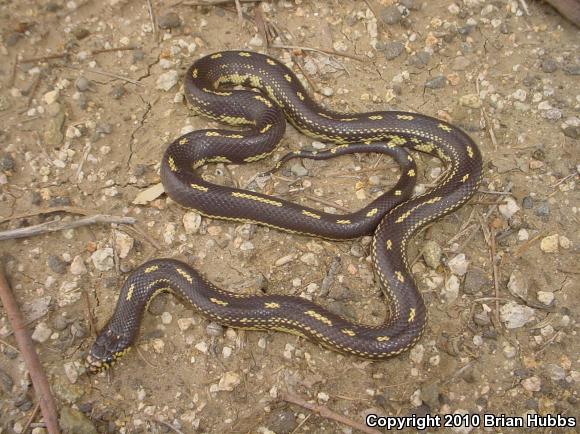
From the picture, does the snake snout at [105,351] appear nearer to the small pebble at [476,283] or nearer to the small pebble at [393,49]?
the small pebble at [476,283]

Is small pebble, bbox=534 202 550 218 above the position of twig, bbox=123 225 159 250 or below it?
above

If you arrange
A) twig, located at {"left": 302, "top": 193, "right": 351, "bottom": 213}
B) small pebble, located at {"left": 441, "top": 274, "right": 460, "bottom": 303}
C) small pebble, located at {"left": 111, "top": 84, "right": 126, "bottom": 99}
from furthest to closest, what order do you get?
1. small pebble, located at {"left": 111, "top": 84, "right": 126, "bottom": 99}
2. twig, located at {"left": 302, "top": 193, "right": 351, "bottom": 213}
3. small pebble, located at {"left": 441, "top": 274, "right": 460, "bottom": 303}

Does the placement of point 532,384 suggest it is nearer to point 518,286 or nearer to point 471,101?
point 518,286

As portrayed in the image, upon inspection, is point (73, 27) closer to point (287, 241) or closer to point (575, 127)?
point (287, 241)

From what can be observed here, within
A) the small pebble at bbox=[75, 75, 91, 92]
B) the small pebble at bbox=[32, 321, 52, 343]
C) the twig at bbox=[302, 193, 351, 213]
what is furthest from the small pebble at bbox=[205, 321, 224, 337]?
the small pebble at bbox=[75, 75, 91, 92]

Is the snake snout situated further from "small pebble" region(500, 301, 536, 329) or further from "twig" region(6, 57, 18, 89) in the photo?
"small pebble" region(500, 301, 536, 329)

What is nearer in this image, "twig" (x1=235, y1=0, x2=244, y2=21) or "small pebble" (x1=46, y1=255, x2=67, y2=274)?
"small pebble" (x1=46, y1=255, x2=67, y2=274)

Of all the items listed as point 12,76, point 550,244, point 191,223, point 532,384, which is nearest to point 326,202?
point 191,223
